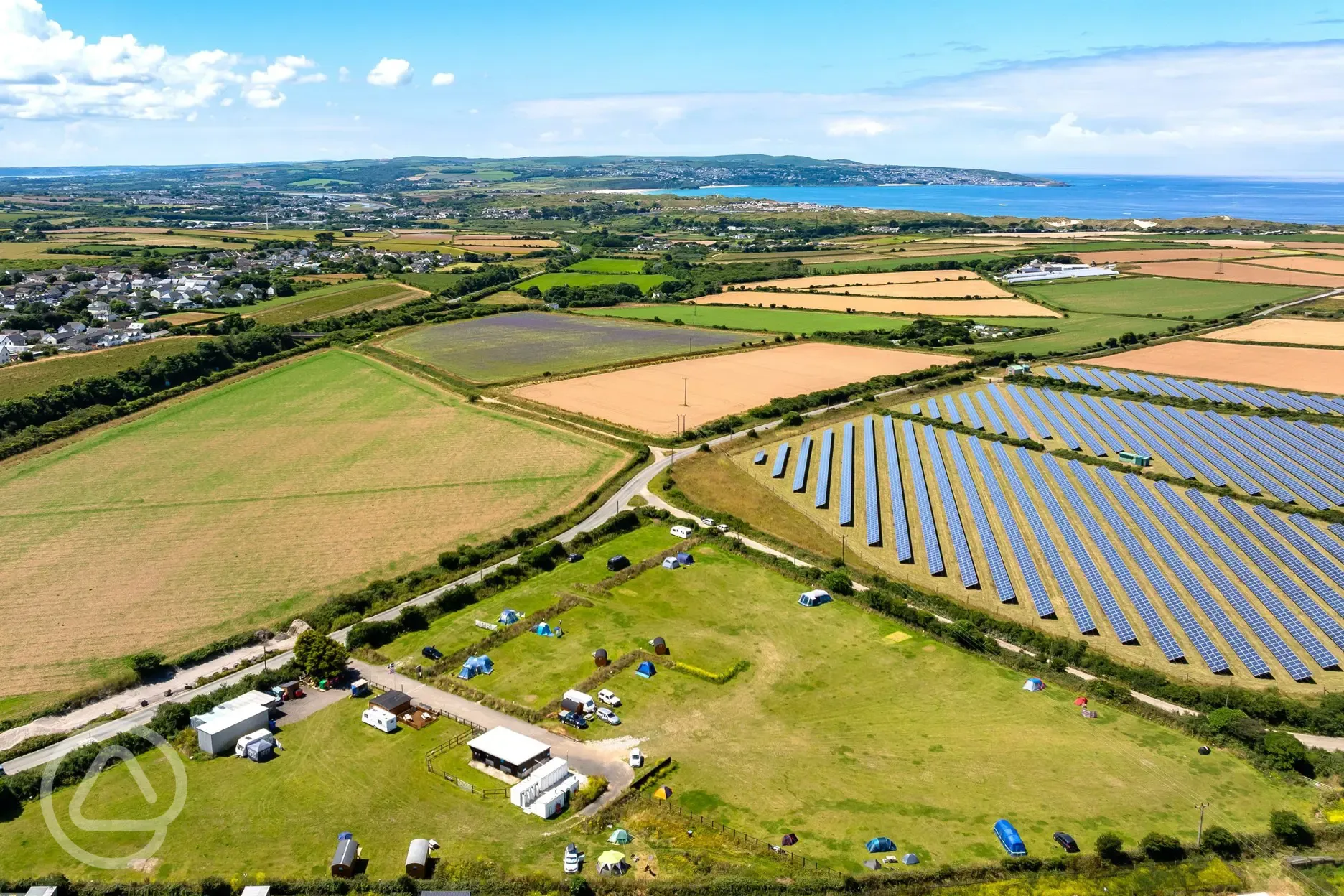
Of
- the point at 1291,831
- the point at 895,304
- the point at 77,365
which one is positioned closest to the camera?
the point at 1291,831

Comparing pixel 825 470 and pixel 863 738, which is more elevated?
pixel 825 470

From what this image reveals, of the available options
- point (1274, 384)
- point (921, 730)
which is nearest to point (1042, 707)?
point (921, 730)

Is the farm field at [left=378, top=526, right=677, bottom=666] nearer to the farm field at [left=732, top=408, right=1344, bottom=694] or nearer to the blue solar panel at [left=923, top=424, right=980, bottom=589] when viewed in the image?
the farm field at [left=732, top=408, right=1344, bottom=694]

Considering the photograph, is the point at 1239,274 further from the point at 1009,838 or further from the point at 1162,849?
the point at 1009,838

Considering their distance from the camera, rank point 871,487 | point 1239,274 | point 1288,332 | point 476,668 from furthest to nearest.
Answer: point 1239,274 → point 1288,332 → point 871,487 → point 476,668

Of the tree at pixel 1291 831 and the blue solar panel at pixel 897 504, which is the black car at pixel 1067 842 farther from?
the blue solar panel at pixel 897 504

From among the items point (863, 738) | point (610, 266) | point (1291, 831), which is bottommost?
point (863, 738)

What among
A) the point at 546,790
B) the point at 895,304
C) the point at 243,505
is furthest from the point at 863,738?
the point at 895,304

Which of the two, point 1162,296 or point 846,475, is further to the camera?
point 1162,296
